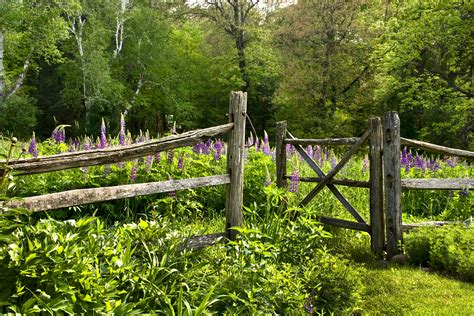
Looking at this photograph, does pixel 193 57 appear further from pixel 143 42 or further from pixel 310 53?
pixel 310 53

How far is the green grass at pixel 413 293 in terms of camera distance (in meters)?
3.69

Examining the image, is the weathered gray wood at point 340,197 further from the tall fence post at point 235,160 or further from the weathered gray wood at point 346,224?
the tall fence post at point 235,160

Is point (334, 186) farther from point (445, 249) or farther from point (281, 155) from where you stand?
point (445, 249)

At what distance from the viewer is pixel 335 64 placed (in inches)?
789

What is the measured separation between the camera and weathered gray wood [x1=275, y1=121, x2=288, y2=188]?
20.5ft

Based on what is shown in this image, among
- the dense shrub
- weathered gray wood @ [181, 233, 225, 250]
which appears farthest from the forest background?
the dense shrub

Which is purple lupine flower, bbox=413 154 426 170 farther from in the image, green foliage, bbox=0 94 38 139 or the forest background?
green foliage, bbox=0 94 38 139

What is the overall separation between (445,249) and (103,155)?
3.66m

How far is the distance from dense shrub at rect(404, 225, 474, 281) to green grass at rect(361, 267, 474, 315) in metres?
0.17

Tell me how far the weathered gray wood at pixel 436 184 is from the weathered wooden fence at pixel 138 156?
2.11m

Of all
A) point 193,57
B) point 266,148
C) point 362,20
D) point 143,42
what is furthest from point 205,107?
point 266,148

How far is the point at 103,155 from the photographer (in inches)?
128

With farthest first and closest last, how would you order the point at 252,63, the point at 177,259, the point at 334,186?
the point at 252,63, the point at 334,186, the point at 177,259

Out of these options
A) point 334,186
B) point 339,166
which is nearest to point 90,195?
point 339,166
